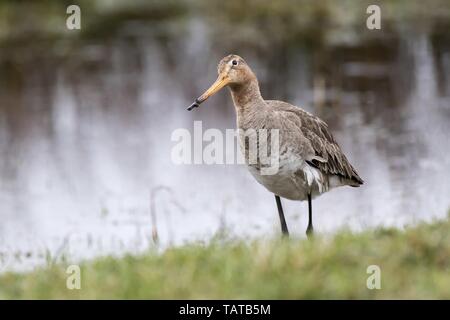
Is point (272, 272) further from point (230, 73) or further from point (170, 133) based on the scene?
point (170, 133)

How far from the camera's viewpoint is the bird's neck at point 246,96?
8.27 metres

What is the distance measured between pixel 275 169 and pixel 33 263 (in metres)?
2.56

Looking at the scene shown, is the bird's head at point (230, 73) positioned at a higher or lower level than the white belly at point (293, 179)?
higher

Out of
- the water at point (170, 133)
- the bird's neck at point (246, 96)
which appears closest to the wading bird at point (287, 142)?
the bird's neck at point (246, 96)

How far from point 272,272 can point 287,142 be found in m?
2.00

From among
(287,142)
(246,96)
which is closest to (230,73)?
(246,96)

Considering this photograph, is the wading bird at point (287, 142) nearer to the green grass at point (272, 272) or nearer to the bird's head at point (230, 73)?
the bird's head at point (230, 73)

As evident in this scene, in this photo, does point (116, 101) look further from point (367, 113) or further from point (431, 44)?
point (431, 44)

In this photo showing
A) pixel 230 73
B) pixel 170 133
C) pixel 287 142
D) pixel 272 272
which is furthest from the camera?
pixel 170 133

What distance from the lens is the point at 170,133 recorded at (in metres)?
14.5

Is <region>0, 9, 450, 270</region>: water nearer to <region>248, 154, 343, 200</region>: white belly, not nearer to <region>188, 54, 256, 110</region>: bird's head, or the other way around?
<region>248, 154, 343, 200</region>: white belly
